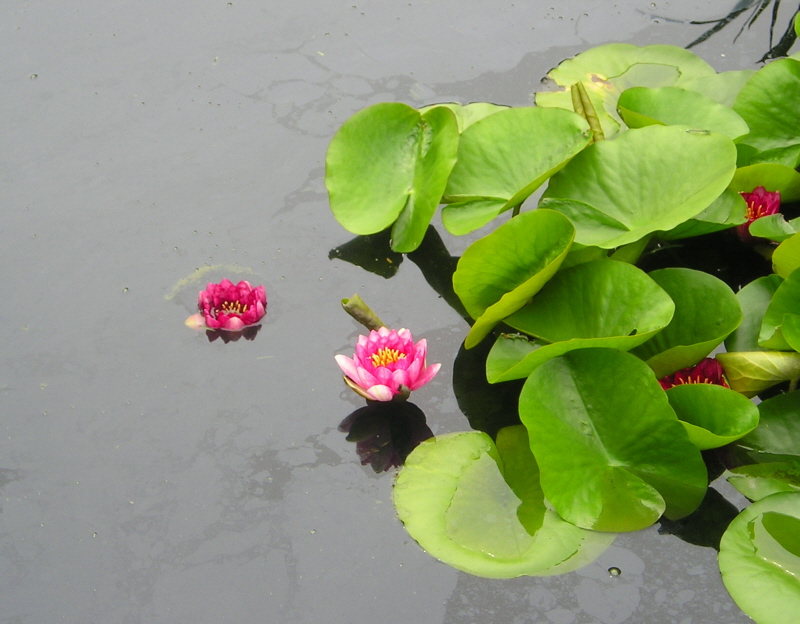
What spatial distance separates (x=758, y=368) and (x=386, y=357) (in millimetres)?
770

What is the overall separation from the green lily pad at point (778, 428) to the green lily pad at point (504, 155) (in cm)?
69

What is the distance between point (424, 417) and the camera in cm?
164

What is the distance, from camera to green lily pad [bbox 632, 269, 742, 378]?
1530 millimetres

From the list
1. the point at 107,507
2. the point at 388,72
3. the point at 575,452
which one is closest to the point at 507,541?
the point at 575,452

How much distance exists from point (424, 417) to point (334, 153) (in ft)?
2.41

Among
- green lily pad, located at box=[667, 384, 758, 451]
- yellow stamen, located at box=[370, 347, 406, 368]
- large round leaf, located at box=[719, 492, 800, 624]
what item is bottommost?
large round leaf, located at box=[719, 492, 800, 624]

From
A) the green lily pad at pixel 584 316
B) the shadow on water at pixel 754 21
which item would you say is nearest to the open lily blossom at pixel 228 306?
the green lily pad at pixel 584 316

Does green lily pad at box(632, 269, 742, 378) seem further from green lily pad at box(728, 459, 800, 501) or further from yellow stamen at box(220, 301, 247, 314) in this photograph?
yellow stamen at box(220, 301, 247, 314)

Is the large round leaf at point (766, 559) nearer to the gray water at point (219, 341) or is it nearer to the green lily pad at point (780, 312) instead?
the gray water at point (219, 341)

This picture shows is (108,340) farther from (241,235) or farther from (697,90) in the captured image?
(697,90)

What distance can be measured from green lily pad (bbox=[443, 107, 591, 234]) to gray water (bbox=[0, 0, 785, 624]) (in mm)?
204

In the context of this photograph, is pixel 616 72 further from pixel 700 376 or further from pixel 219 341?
pixel 219 341

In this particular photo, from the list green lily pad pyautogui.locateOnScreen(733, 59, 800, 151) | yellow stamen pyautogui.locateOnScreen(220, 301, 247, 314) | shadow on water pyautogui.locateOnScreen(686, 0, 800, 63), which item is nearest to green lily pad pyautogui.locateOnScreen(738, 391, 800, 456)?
green lily pad pyautogui.locateOnScreen(733, 59, 800, 151)

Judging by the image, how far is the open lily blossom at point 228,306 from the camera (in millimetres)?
1798
